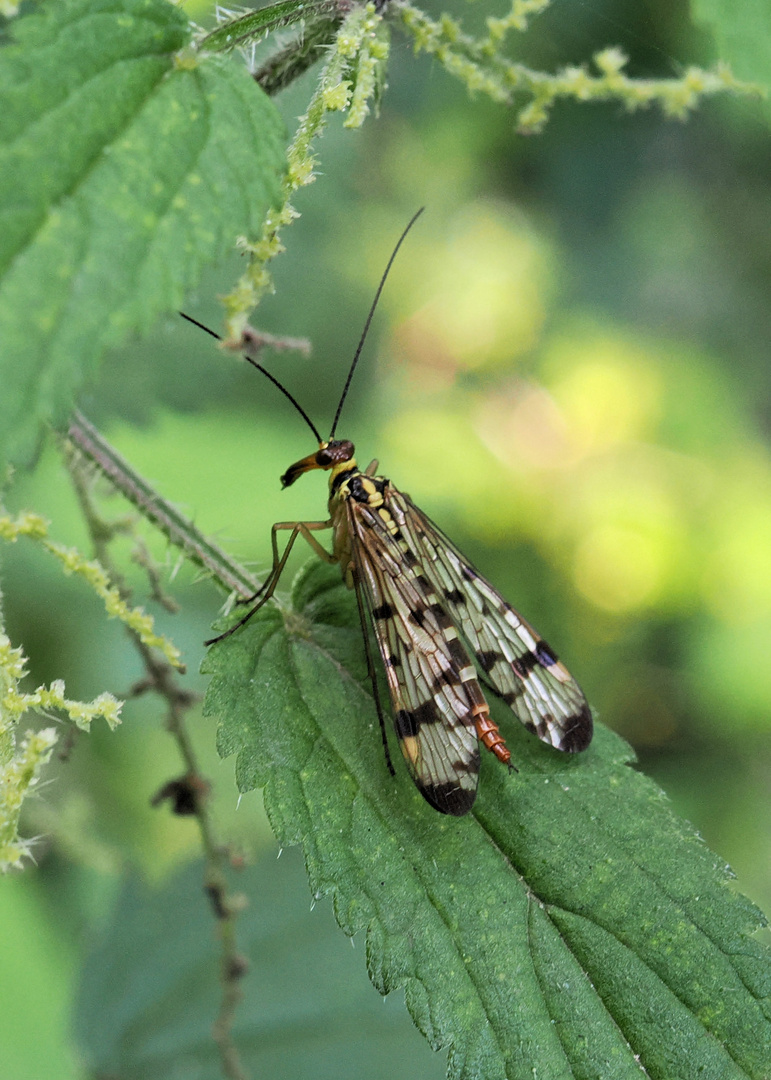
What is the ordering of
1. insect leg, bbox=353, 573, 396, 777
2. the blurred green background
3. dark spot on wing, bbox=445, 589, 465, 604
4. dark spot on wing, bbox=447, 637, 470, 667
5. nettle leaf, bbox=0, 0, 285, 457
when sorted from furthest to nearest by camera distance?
the blurred green background
dark spot on wing, bbox=445, 589, 465, 604
dark spot on wing, bbox=447, 637, 470, 667
insect leg, bbox=353, 573, 396, 777
nettle leaf, bbox=0, 0, 285, 457

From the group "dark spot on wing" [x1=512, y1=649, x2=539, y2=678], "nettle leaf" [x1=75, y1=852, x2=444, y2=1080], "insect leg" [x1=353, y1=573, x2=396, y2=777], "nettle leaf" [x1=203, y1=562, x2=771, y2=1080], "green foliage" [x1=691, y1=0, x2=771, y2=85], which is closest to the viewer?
"nettle leaf" [x1=203, y1=562, x2=771, y2=1080]

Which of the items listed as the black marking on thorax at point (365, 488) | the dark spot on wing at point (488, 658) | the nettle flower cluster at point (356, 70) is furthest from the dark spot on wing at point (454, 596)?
the nettle flower cluster at point (356, 70)

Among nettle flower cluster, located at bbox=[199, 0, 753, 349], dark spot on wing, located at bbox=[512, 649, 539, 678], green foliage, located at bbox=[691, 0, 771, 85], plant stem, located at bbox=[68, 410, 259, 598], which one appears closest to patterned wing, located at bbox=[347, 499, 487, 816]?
dark spot on wing, located at bbox=[512, 649, 539, 678]

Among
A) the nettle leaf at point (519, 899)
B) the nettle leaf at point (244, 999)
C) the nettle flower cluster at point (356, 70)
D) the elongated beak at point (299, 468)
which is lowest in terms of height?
the nettle leaf at point (244, 999)

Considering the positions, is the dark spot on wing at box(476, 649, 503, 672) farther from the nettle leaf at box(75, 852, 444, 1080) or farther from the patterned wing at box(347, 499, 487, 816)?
the nettle leaf at box(75, 852, 444, 1080)

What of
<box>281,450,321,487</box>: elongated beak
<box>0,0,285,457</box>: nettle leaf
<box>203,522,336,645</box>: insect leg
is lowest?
<box>203,522,336,645</box>: insect leg

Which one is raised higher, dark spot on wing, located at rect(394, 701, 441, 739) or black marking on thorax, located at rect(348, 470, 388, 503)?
black marking on thorax, located at rect(348, 470, 388, 503)

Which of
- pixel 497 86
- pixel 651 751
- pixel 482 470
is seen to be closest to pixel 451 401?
pixel 482 470

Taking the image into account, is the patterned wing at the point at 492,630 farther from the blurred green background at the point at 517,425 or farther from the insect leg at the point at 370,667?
the blurred green background at the point at 517,425
